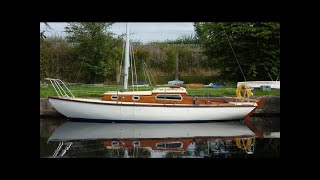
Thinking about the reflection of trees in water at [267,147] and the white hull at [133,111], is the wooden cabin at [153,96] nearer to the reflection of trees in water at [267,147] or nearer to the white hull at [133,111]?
the white hull at [133,111]

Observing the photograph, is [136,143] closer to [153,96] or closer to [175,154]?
[175,154]

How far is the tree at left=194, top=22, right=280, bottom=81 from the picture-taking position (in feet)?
37.5

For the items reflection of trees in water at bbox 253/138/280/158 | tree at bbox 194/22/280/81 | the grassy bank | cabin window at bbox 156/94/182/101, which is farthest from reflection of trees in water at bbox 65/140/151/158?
tree at bbox 194/22/280/81

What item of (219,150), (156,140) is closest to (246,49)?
(156,140)

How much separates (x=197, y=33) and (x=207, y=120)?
4713mm

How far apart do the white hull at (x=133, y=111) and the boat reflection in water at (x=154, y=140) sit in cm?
17

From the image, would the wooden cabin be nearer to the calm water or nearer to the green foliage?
the calm water

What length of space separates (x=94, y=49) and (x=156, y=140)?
17.4ft

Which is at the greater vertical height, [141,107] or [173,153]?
[141,107]

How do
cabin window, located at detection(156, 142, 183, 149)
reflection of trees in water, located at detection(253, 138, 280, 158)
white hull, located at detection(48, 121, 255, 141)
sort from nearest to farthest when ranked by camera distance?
reflection of trees in water, located at detection(253, 138, 280, 158) < cabin window, located at detection(156, 142, 183, 149) < white hull, located at detection(48, 121, 255, 141)

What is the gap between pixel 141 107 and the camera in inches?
351

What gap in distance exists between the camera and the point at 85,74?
11828 mm

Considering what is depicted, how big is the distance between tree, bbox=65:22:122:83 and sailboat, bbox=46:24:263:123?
2.72 metres

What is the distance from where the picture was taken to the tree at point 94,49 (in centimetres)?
1180
